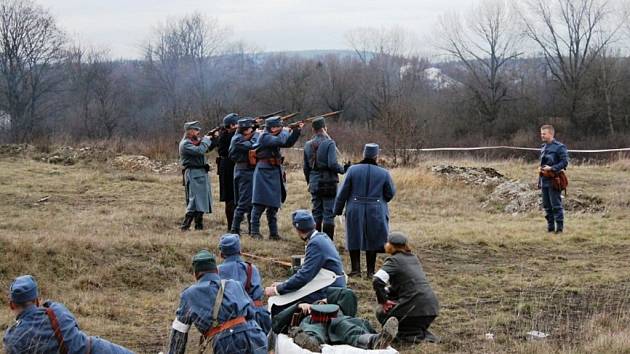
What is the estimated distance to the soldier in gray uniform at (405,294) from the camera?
6926 millimetres

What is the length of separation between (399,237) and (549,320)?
2.01 metres

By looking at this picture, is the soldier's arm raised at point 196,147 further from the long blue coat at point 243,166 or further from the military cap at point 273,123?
the military cap at point 273,123

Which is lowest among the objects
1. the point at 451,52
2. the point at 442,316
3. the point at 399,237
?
the point at 442,316

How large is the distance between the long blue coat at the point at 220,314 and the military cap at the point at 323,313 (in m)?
0.73

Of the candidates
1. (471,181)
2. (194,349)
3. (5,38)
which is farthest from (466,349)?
(5,38)

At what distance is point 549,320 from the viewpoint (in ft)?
25.7

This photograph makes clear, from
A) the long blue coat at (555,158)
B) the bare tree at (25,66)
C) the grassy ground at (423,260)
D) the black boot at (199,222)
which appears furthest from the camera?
the bare tree at (25,66)

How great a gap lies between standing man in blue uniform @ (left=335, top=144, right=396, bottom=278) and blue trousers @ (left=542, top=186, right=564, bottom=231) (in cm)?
474

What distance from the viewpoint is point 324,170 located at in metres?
10.9

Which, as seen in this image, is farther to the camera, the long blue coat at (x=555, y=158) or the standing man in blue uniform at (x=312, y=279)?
the long blue coat at (x=555, y=158)

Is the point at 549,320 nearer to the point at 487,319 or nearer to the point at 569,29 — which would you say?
Answer: the point at 487,319

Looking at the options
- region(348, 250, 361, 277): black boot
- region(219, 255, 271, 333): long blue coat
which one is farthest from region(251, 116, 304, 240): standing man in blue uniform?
region(219, 255, 271, 333): long blue coat

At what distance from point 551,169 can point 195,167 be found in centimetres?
596

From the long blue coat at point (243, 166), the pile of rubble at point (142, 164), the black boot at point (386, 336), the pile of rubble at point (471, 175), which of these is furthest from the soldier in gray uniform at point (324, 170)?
the pile of rubble at point (142, 164)
